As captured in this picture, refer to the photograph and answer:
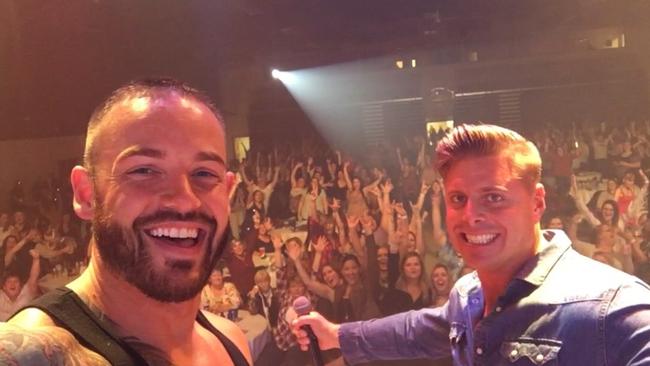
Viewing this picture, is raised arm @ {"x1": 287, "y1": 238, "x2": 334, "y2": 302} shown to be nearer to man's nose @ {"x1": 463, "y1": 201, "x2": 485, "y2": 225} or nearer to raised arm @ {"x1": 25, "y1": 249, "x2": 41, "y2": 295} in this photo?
raised arm @ {"x1": 25, "y1": 249, "x2": 41, "y2": 295}

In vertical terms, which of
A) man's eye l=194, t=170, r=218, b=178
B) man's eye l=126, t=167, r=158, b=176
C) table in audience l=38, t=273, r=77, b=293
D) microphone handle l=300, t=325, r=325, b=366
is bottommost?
table in audience l=38, t=273, r=77, b=293

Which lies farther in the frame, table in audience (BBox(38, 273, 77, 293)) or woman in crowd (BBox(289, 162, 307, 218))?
table in audience (BBox(38, 273, 77, 293))

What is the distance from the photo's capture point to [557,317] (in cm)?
107

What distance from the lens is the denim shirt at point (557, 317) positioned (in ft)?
3.32

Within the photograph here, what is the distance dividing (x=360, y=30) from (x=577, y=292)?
6.41ft

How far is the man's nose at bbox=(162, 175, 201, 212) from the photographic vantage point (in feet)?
2.65

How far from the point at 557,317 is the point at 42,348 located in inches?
33.2

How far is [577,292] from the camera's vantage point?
108 cm

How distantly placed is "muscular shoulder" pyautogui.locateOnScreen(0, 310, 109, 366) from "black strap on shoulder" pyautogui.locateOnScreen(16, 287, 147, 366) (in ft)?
0.05

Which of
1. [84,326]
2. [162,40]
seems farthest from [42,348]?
[162,40]

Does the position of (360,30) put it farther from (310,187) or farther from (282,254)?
(282,254)

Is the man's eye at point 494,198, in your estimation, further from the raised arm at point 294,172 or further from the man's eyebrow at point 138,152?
the raised arm at point 294,172

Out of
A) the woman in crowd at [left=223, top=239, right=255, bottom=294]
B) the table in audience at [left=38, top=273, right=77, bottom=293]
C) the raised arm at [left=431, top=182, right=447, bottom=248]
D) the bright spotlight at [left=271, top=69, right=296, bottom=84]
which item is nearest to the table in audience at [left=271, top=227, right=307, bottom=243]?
the woman in crowd at [left=223, top=239, right=255, bottom=294]

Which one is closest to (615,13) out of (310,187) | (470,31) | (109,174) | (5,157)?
(470,31)
